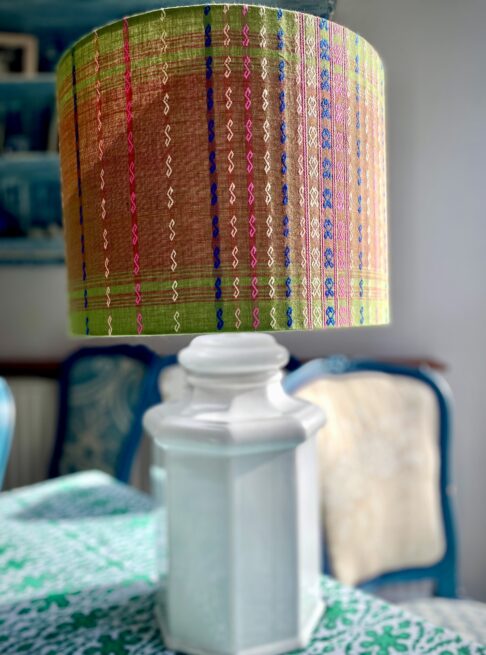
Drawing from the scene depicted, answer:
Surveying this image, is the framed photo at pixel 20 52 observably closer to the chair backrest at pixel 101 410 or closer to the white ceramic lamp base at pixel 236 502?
the chair backrest at pixel 101 410

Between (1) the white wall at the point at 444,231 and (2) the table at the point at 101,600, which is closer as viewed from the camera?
(2) the table at the point at 101,600

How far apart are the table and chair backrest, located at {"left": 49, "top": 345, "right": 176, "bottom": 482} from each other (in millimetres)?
760

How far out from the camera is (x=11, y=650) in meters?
0.57

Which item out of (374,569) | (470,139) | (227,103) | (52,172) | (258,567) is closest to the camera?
(227,103)

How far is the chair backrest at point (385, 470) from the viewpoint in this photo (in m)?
1.06

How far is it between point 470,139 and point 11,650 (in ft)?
5.74

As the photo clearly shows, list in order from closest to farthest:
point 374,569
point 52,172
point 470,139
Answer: point 374,569 < point 470,139 < point 52,172

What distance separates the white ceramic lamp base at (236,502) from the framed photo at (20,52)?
178 centimetres

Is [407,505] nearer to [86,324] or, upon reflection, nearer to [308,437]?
[308,437]

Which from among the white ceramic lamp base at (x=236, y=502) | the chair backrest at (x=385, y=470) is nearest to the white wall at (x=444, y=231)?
the chair backrest at (x=385, y=470)

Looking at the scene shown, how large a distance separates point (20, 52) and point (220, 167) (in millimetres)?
1890

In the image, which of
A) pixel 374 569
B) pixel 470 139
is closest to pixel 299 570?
pixel 374 569

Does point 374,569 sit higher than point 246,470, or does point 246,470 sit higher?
point 246,470

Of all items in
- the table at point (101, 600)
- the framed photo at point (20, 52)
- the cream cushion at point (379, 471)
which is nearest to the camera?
the table at point (101, 600)
